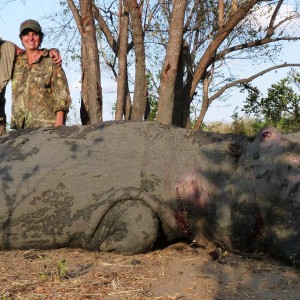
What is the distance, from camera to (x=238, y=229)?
176 inches

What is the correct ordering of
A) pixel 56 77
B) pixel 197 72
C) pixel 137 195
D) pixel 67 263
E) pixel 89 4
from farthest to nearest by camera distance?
pixel 197 72, pixel 89 4, pixel 56 77, pixel 137 195, pixel 67 263

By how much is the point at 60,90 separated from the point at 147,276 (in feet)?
9.11

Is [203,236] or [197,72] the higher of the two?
[197,72]

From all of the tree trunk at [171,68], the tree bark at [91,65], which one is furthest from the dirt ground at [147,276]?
the tree bark at [91,65]

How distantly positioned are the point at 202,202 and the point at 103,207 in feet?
2.45

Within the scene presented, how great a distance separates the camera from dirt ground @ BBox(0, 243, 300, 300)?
3.54 metres

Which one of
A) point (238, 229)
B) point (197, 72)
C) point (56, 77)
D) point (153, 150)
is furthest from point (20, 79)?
A: point (197, 72)

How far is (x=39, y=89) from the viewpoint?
620cm

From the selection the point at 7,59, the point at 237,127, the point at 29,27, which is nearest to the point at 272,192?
the point at 29,27

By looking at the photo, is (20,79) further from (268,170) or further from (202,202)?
(268,170)

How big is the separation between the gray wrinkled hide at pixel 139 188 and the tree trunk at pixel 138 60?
12.3 feet

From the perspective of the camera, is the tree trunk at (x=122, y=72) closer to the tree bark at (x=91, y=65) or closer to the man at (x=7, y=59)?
the tree bark at (x=91, y=65)

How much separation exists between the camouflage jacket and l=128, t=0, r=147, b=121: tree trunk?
2626mm

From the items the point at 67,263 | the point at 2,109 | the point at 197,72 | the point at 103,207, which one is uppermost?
the point at 197,72
